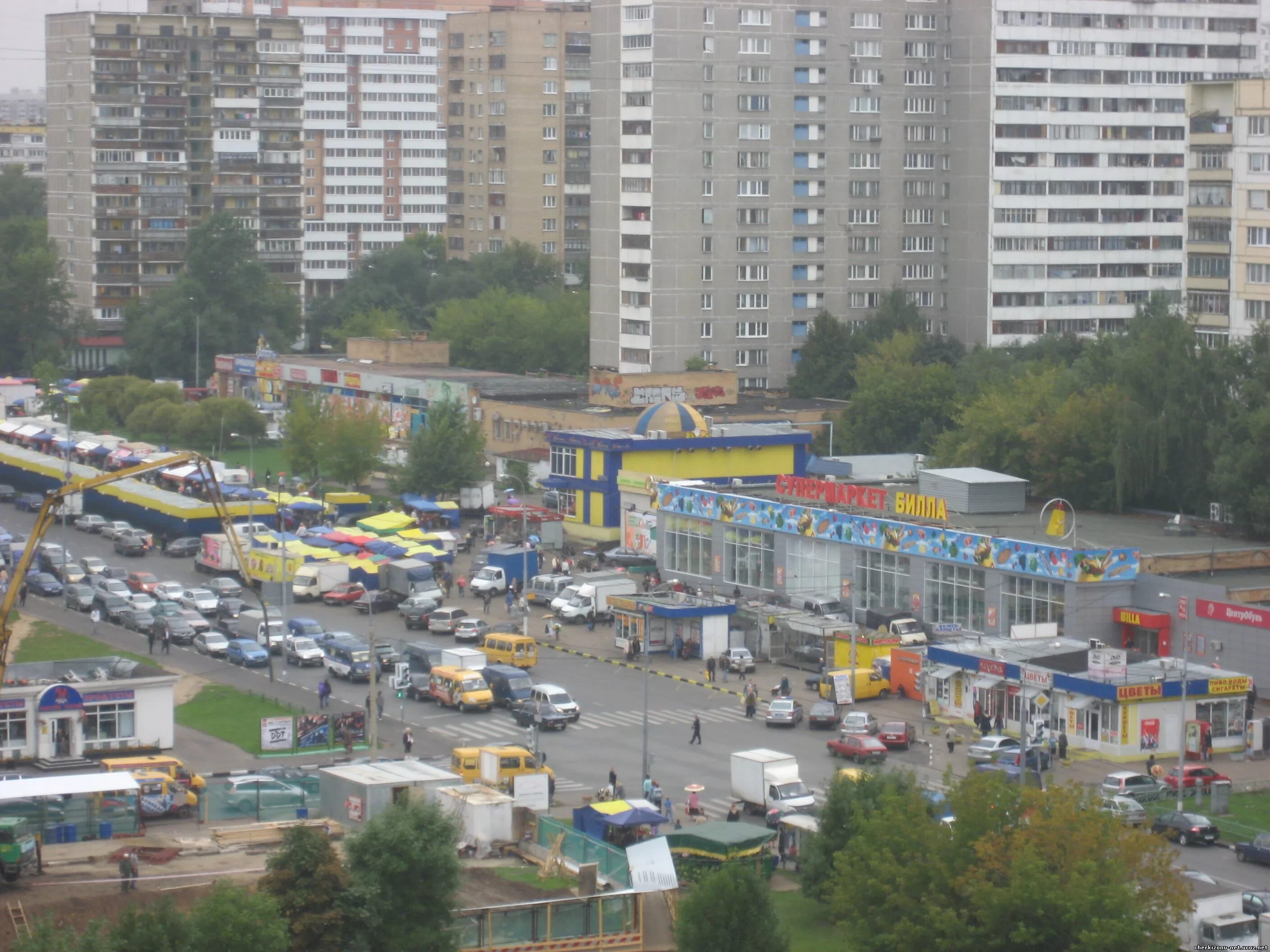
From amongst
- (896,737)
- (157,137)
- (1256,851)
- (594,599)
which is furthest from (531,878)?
(157,137)

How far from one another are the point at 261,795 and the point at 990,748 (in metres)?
15.3

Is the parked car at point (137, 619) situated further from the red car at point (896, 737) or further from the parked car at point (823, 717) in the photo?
the red car at point (896, 737)

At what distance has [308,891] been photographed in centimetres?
2533

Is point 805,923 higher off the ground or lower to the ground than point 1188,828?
lower

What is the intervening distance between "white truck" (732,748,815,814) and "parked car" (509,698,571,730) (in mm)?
7142

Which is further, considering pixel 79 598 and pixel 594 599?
pixel 79 598

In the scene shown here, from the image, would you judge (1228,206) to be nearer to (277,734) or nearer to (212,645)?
(212,645)

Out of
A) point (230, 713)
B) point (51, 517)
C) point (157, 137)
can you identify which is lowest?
point (230, 713)

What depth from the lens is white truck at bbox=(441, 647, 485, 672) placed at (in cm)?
4806

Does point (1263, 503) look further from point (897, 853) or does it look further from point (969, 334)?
point (969, 334)

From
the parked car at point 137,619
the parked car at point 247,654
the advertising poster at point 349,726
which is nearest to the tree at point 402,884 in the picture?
the advertising poster at point 349,726

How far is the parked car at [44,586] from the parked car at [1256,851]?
123 feet

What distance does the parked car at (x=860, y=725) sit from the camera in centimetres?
4278

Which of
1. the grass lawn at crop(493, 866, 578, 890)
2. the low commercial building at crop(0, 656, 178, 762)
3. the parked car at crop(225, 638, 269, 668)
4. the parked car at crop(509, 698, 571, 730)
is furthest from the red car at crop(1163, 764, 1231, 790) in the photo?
the parked car at crop(225, 638, 269, 668)
